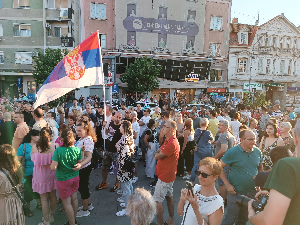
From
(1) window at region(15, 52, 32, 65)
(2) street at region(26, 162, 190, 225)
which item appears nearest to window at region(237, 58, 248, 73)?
(1) window at region(15, 52, 32, 65)

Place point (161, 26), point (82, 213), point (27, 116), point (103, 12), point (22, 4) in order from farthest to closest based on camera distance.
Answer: point (161, 26) < point (103, 12) < point (22, 4) < point (27, 116) < point (82, 213)

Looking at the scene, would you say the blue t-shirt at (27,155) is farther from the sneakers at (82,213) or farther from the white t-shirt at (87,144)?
the sneakers at (82,213)

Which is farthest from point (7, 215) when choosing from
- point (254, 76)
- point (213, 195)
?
point (254, 76)

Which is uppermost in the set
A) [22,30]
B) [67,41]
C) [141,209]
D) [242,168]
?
[22,30]

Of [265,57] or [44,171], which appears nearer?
[44,171]

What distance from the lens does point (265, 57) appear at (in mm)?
32562

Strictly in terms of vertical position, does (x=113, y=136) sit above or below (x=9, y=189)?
above

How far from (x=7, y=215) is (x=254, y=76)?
114 feet

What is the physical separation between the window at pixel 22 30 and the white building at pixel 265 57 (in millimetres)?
26187

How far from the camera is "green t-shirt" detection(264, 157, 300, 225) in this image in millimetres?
1376

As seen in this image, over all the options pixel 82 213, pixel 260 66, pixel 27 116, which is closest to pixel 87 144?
pixel 82 213

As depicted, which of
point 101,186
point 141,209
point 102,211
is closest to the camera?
point 141,209

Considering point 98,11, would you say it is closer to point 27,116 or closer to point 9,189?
point 27,116

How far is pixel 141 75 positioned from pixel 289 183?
22.5 metres
